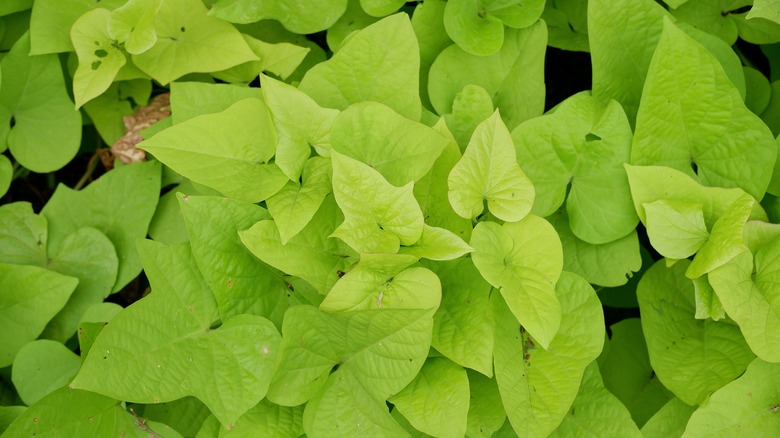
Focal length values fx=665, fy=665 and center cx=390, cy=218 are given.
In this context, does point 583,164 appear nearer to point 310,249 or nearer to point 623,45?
point 623,45

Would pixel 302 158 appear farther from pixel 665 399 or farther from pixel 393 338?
pixel 665 399

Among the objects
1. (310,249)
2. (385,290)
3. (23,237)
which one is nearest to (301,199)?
(310,249)

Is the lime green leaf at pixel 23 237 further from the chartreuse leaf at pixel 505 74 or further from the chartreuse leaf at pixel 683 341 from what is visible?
the chartreuse leaf at pixel 683 341

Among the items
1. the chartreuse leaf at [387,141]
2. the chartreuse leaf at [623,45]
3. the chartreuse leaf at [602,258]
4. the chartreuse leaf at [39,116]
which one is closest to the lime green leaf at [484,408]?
the chartreuse leaf at [602,258]

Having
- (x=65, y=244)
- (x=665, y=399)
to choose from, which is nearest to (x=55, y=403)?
(x=65, y=244)

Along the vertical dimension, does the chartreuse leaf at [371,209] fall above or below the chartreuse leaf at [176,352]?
above

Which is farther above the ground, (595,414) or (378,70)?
(378,70)
